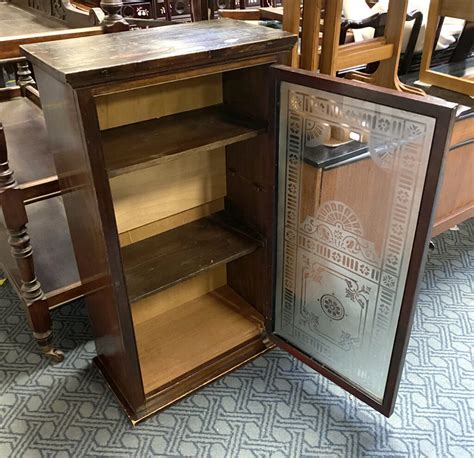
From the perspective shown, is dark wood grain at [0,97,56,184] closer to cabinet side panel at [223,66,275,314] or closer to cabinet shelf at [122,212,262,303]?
cabinet shelf at [122,212,262,303]

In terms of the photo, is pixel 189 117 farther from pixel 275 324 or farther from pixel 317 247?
pixel 275 324

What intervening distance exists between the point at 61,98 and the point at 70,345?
39.5 inches

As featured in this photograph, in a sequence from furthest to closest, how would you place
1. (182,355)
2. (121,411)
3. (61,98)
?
1. (182,355)
2. (121,411)
3. (61,98)

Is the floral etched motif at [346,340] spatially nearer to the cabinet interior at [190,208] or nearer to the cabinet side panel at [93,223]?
the cabinet interior at [190,208]

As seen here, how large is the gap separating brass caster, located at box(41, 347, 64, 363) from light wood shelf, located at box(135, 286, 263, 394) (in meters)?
0.27

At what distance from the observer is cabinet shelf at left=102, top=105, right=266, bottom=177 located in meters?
1.16

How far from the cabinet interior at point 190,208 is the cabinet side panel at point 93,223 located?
2.5 inches

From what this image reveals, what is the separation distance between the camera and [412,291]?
1.14 m

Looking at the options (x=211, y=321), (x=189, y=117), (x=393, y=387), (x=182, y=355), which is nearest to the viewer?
(x=393, y=387)

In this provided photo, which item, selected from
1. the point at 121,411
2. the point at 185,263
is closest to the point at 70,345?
the point at 121,411

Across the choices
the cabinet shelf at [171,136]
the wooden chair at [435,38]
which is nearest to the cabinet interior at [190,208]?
the cabinet shelf at [171,136]

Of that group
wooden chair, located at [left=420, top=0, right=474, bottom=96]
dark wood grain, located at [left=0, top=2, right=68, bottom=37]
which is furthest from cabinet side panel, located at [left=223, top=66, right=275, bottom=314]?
dark wood grain, located at [left=0, top=2, right=68, bottom=37]

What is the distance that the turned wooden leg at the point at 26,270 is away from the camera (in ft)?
4.60

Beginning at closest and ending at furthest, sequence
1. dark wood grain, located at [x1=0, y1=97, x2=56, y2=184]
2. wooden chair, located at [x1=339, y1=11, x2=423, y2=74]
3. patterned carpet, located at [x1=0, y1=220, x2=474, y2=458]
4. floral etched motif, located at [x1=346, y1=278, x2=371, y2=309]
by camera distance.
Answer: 1. floral etched motif, located at [x1=346, y1=278, x2=371, y2=309]
2. patterned carpet, located at [x1=0, y1=220, x2=474, y2=458]
3. dark wood grain, located at [x1=0, y1=97, x2=56, y2=184]
4. wooden chair, located at [x1=339, y1=11, x2=423, y2=74]
